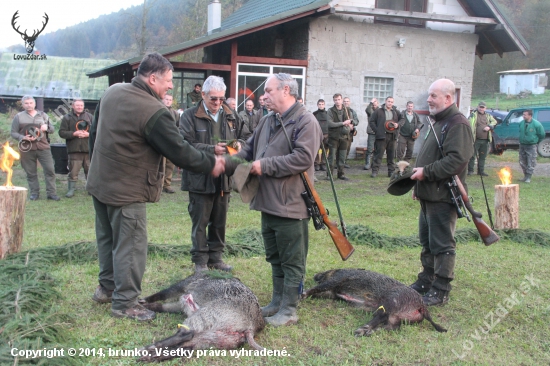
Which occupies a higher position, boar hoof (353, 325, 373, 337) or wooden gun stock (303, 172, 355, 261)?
wooden gun stock (303, 172, 355, 261)

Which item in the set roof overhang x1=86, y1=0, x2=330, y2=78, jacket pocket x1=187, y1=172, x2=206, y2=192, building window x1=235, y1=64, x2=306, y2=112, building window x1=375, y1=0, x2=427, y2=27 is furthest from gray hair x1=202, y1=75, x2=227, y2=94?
building window x1=375, y1=0, x2=427, y2=27

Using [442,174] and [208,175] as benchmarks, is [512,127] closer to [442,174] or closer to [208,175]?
[442,174]

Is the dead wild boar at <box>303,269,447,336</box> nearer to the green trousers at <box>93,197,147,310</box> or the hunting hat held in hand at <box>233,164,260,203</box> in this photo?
the hunting hat held in hand at <box>233,164,260,203</box>

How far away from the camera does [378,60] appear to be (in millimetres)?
16922

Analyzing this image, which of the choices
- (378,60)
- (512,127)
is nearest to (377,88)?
(378,60)

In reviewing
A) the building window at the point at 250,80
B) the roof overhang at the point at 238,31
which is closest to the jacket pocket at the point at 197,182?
the roof overhang at the point at 238,31

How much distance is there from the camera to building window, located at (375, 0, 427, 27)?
16906 mm

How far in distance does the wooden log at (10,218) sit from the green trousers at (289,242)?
311cm

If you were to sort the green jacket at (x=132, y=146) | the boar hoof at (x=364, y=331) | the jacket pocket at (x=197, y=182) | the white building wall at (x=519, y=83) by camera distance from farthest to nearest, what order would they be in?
the white building wall at (x=519, y=83) < the jacket pocket at (x=197, y=182) < the boar hoof at (x=364, y=331) < the green jacket at (x=132, y=146)

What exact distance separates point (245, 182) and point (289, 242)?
0.64 meters

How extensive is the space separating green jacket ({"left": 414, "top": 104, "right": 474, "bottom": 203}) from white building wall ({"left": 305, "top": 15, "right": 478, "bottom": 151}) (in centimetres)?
1140

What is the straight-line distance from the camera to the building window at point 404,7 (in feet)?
55.5

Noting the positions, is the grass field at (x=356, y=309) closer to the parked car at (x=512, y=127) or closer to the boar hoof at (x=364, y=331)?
the boar hoof at (x=364, y=331)

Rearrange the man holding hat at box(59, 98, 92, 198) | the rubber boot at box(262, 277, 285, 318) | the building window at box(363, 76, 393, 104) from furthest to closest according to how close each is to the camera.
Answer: the building window at box(363, 76, 393, 104) → the man holding hat at box(59, 98, 92, 198) → the rubber boot at box(262, 277, 285, 318)
